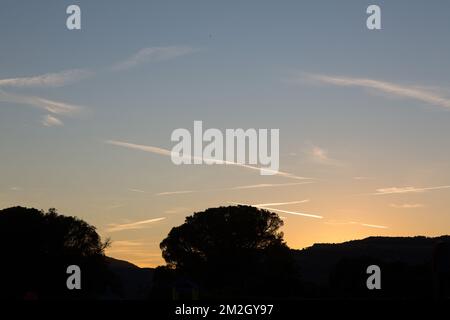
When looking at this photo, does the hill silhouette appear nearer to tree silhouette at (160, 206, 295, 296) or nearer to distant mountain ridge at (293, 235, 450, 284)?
tree silhouette at (160, 206, 295, 296)

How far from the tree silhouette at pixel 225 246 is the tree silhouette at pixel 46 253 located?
41.6ft

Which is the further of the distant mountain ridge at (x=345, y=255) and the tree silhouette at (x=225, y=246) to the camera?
the distant mountain ridge at (x=345, y=255)

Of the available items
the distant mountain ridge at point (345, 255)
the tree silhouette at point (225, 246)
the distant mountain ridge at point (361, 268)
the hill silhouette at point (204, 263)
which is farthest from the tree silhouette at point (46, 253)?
the distant mountain ridge at point (345, 255)

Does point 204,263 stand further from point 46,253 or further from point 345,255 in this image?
point 345,255

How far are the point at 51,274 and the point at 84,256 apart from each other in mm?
11222

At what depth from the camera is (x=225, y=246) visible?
103 meters

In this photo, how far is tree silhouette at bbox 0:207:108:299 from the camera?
78500 mm

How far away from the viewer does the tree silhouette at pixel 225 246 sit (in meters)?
98.2

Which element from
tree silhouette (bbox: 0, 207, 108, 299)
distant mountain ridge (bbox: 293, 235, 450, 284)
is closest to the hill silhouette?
tree silhouette (bbox: 0, 207, 108, 299)

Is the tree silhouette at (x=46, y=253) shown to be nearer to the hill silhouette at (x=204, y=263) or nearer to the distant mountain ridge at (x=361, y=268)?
the hill silhouette at (x=204, y=263)

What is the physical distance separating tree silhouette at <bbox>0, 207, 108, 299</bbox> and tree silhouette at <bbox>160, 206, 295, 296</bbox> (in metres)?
12.7

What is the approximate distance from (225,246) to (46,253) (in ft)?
88.8

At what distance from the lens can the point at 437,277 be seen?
3784cm
